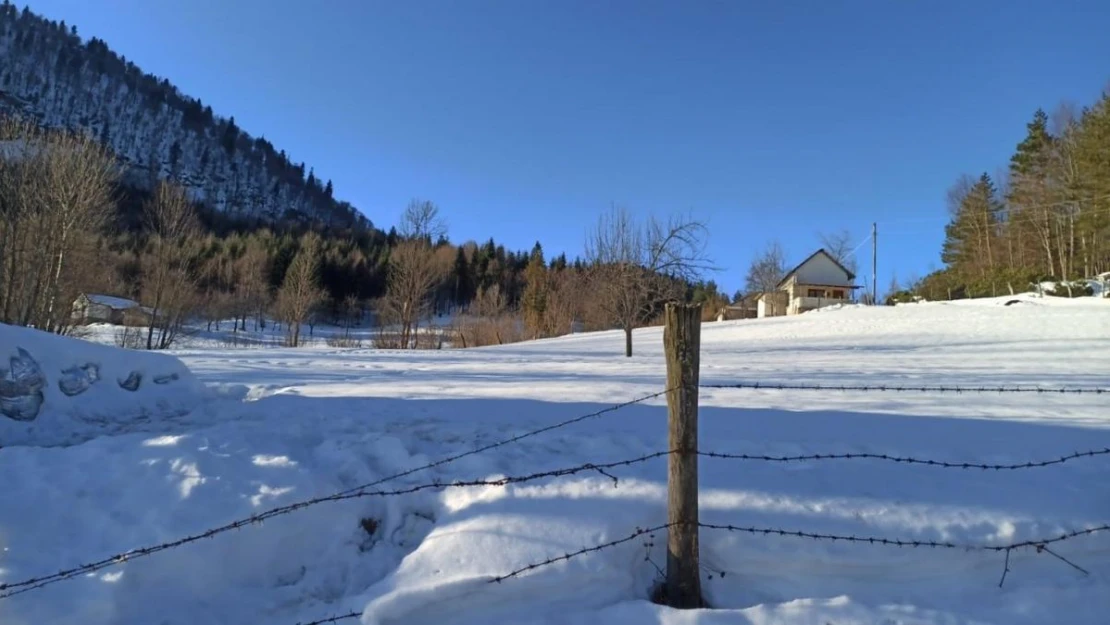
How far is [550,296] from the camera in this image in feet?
128

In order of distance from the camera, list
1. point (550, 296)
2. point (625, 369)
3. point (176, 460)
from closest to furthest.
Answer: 1. point (176, 460)
2. point (625, 369)
3. point (550, 296)

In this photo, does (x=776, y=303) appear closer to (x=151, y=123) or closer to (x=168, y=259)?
(x=168, y=259)

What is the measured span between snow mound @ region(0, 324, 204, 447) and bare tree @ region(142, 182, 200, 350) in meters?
19.5

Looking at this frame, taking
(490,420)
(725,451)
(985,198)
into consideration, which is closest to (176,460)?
(490,420)

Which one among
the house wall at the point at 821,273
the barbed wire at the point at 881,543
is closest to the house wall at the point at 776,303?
the house wall at the point at 821,273

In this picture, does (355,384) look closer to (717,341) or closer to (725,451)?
(725,451)

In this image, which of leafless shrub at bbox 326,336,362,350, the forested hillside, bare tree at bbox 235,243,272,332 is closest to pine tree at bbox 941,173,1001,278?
the forested hillside

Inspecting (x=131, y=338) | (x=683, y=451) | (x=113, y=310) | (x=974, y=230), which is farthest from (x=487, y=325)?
(x=974, y=230)

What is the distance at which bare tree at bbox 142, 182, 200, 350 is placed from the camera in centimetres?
2373

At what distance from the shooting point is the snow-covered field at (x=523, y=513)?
9.63ft

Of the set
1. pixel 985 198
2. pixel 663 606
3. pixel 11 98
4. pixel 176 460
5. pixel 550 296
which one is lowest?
pixel 663 606

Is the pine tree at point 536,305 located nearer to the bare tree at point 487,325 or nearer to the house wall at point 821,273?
the bare tree at point 487,325

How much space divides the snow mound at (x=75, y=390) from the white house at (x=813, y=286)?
46.4 m

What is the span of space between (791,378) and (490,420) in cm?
585
